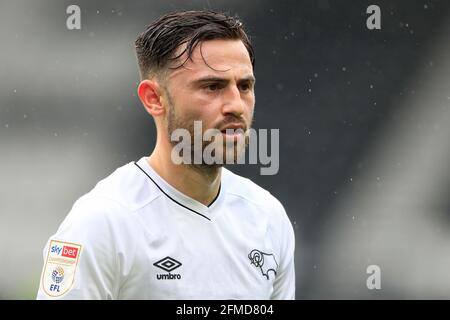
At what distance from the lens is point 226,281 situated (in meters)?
3.04

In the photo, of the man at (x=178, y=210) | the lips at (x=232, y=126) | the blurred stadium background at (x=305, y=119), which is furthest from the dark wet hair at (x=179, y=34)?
the blurred stadium background at (x=305, y=119)

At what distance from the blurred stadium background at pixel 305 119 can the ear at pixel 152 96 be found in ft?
16.5

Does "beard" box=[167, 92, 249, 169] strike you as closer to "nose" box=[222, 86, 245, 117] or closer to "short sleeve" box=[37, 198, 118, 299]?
"nose" box=[222, 86, 245, 117]

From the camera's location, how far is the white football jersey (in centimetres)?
281

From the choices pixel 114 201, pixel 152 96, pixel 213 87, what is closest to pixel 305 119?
pixel 152 96

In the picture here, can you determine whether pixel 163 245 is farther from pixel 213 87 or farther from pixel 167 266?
pixel 213 87

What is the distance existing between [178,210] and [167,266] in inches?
10.3

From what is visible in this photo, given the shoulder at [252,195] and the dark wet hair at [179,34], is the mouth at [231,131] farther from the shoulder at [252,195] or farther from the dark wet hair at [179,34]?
the shoulder at [252,195]

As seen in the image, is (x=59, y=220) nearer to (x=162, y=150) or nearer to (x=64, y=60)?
(x=64, y=60)

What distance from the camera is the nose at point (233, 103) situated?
2910 millimetres

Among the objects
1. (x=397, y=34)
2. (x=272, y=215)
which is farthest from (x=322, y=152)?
(x=272, y=215)

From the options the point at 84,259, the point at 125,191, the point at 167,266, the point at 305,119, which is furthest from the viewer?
the point at 305,119

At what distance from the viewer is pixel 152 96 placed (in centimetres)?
313
